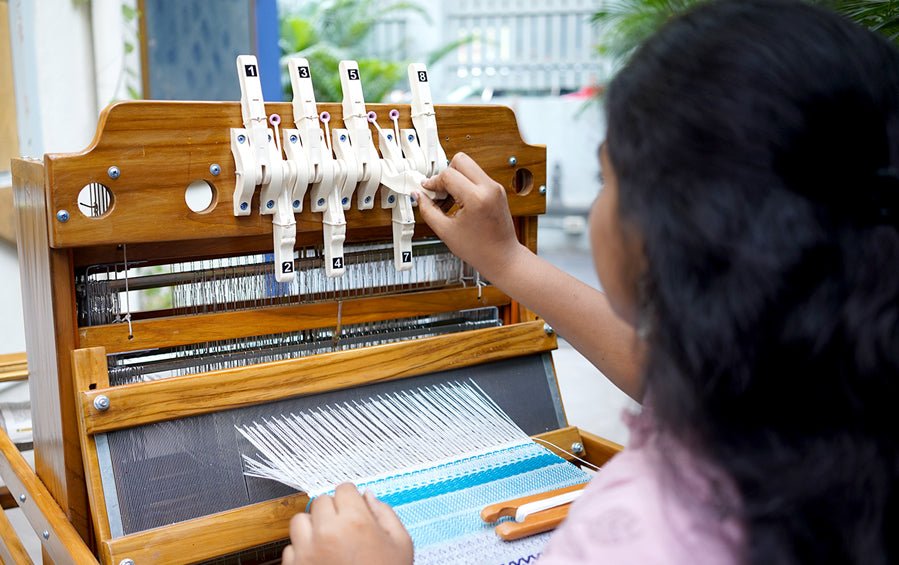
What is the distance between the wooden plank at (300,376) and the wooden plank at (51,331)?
0.25 feet

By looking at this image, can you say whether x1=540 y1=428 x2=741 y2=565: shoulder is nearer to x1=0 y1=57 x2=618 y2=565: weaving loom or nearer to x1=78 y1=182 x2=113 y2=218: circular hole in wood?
x1=0 y1=57 x2=618 y2=565: weaving loom

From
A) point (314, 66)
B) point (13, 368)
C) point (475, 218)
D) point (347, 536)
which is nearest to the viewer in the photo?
point (347, 536)

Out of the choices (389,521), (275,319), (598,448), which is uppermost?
(275,319)

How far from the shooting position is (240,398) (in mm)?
1002

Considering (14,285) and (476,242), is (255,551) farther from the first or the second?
(14,285)

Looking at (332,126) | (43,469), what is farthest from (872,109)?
(43,469)

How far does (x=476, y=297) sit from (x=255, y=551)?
19.1 inches

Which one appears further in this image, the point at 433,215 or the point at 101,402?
the point at 433,215

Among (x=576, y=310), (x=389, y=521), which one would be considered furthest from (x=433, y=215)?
(x=389, y=521)

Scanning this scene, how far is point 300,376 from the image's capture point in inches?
40.9

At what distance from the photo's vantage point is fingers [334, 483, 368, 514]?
741mm

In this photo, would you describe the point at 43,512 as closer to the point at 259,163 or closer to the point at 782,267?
the point at 259,163

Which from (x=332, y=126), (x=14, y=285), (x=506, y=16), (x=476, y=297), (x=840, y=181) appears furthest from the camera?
(x=506, y=16)

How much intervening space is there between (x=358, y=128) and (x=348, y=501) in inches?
19.8
